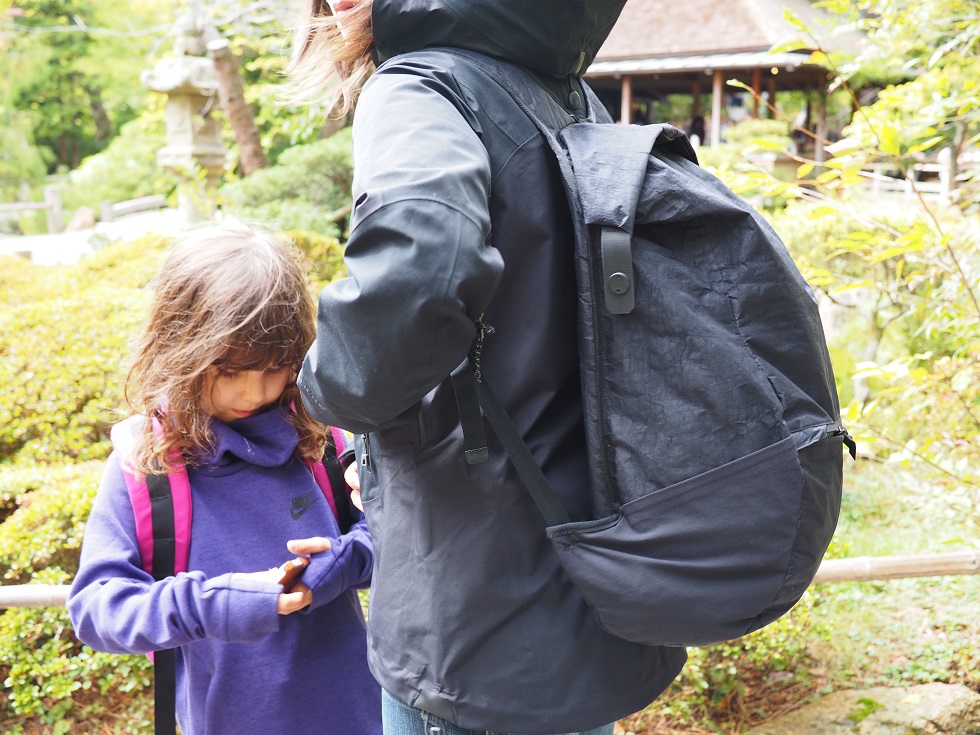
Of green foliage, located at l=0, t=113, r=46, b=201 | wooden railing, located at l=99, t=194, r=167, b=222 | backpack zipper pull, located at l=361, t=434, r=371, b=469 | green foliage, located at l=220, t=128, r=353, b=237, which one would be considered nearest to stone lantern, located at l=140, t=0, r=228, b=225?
green foliage, located at l=220, t=128, r=353, b=237

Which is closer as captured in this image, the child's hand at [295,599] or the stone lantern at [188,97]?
the child's hand at [295,599]

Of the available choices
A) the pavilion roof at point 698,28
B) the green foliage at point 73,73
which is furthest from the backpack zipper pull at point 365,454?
the green foliage at point 73,73

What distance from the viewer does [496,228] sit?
1018 mm

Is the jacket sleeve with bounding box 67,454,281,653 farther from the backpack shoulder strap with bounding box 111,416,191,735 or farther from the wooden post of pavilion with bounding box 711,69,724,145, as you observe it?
the wooden post of pavilion with bounding box 711,69,724,145

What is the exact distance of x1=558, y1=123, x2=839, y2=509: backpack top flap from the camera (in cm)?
97

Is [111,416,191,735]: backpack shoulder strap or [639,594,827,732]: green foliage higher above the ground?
[111,416,191,735]: backpack shoulder strap

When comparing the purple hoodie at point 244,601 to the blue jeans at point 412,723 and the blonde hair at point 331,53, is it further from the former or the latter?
the blonde hair at point 331,53

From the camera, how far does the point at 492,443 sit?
1.03 metres

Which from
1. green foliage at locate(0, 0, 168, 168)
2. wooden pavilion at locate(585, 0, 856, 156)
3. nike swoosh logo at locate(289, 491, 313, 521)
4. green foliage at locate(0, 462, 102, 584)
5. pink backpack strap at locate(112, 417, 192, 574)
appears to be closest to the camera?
pink backpack strap at locate(112, 417, 192, 574)

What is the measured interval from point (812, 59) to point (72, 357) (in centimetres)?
301

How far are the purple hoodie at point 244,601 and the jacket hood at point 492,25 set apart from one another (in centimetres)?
75

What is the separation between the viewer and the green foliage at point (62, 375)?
11.2ft

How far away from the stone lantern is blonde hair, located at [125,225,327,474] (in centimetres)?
663

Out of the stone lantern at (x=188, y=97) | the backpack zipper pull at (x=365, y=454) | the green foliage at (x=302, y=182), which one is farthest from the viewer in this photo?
the green foliage at (x=302, y=182)
